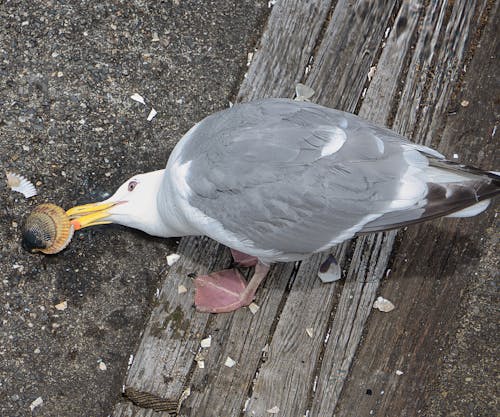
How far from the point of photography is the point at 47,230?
2.37 m

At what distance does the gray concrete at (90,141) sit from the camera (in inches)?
97.3

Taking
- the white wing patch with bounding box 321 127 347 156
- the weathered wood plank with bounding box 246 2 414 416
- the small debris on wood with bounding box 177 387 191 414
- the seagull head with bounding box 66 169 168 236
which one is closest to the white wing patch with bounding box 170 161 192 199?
the seagull head with bounding box 66 169 168 236

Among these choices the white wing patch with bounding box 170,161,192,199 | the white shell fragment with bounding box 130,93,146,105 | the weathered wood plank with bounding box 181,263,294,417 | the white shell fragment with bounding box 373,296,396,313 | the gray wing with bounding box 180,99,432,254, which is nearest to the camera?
the gray wing with bounding box 180,99,432,254

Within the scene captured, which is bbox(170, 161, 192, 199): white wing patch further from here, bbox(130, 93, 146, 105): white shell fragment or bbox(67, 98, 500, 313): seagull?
bbox(130, 93, 146, 105): white shell fragment

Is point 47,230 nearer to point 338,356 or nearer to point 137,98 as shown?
point 137,98

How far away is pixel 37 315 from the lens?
2.48 meters

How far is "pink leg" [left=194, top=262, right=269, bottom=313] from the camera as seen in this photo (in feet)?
8.26

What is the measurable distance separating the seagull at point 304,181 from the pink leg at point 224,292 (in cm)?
32

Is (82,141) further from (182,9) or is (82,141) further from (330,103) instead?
(330,103)

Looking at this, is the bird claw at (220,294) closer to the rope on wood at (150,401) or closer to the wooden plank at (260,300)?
the wooden plank at (260,300)

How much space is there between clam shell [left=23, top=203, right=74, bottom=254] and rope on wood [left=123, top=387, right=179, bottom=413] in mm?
616

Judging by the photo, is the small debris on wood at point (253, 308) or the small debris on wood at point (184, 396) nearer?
the small debris on wood at point (184, 396)

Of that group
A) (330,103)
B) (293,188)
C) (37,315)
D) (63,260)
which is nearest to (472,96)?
Result: (330,103)

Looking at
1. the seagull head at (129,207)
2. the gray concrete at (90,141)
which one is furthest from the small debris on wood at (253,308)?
the seagull head at (129,207)
